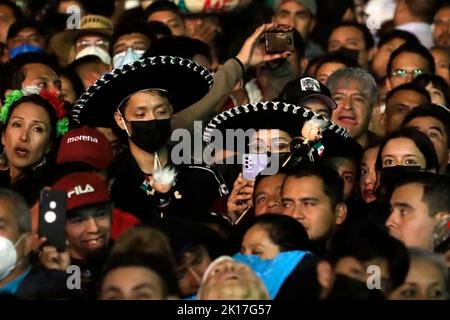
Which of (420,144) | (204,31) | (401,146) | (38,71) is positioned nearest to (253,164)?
(401,146)

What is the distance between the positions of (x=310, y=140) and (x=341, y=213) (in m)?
0.58

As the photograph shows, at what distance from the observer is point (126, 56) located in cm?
1281

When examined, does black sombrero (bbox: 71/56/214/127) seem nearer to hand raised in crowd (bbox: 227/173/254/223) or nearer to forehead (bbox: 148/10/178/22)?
hand raised in crowd (bbox: 227/173/254/223)

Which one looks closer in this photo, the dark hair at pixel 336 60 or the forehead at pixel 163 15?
the dark hair at pixel 336 60

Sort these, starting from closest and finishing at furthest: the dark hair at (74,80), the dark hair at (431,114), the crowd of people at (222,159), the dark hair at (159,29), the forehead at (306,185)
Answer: the crowd of people at (222,159), the forehead at (306,185), the dark hair at (431,114), the dark hair at (74,80), the dark hair at (159,29)

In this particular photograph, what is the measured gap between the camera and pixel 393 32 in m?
14.2

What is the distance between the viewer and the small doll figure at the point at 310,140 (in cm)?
1072

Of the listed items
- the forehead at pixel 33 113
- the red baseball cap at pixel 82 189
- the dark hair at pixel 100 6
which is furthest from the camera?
the dark hair at pixel 100 6

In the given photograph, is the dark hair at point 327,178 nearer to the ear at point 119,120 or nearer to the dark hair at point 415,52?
the ear at point 119,120

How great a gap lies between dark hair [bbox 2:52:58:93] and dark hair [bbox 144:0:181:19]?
1843mm

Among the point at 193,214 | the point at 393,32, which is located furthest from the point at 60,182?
the point at 393,32

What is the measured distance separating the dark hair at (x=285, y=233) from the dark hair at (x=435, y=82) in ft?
11.6

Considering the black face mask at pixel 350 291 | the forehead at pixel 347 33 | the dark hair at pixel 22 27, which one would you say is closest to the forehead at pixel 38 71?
the dark hair at pixel 22 27

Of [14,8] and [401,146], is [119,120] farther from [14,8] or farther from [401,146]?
[14,8]
